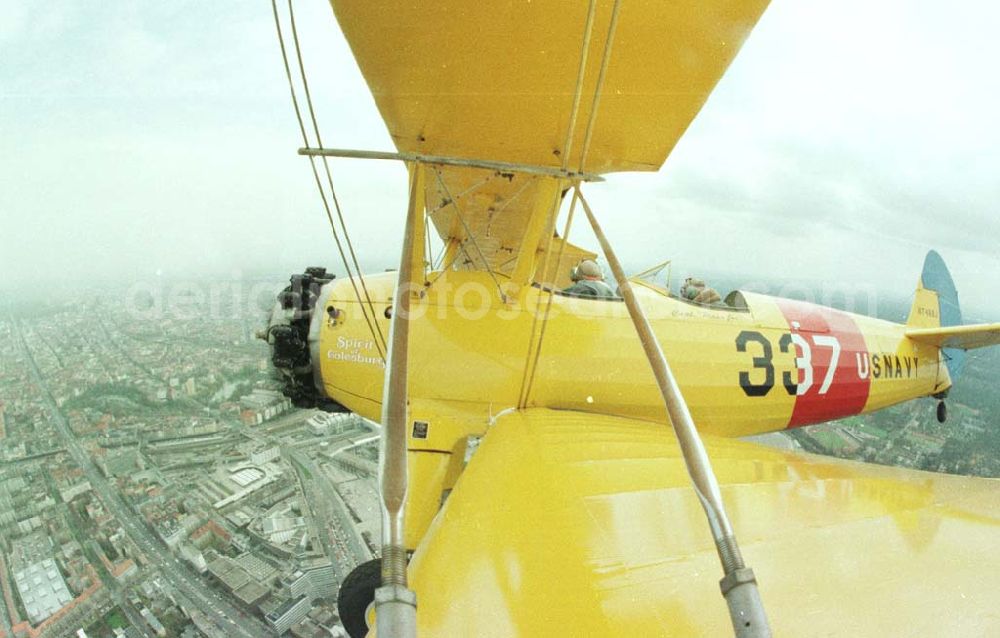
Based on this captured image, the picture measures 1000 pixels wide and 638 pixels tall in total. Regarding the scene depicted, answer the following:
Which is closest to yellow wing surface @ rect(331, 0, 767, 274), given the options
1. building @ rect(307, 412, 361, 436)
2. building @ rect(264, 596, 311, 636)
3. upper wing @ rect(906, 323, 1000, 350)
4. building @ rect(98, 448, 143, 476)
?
upper wing @ rect(906, 323, 1000, 350)

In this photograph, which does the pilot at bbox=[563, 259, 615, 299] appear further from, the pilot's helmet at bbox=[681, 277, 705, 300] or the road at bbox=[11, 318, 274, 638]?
the road at bbox=[11, 318, 274, 638]

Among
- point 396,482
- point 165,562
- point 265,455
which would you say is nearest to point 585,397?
point 396,482

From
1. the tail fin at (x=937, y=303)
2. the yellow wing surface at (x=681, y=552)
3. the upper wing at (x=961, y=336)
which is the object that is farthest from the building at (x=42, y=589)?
the tail fin at (x=937, y=303)

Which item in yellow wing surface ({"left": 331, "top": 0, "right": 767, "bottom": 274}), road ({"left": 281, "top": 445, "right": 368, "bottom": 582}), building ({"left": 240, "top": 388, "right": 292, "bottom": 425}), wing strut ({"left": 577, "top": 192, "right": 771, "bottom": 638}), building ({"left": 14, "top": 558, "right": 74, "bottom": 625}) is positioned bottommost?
building ({"left": 14, "top": 558, "right": 74, "bottom": 625})

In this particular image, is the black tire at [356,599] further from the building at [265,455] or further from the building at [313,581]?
the building at [265,455]

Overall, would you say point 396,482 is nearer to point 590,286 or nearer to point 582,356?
point 582,356

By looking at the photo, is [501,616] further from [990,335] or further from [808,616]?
[990,335]
